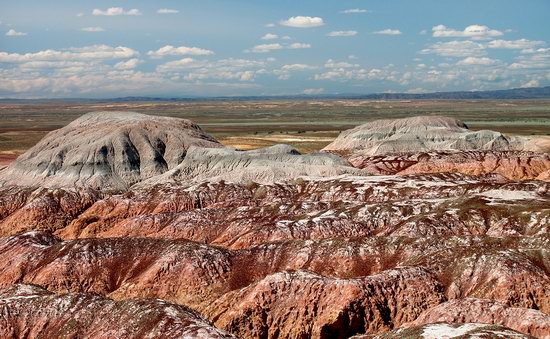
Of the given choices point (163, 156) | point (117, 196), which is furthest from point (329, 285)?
point (163, 156)

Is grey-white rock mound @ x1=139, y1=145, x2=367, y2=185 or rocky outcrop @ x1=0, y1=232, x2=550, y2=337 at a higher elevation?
grey-white rock mound @ x1=139, y1=145, x2=367, y2=185

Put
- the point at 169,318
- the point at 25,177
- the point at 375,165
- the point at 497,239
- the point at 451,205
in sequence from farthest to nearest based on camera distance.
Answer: the point at 375,165, the point at 25,177, the point at 451,205, the point at 497,239, the point at 169,318

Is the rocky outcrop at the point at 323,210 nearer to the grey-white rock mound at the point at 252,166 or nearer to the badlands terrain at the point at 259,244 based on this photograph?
the badlands terrain at the point at 259,244

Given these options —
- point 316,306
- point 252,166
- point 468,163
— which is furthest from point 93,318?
point 468,163

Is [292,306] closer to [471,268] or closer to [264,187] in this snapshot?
[471,268]

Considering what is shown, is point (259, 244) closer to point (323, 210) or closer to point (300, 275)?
point (323, 210)

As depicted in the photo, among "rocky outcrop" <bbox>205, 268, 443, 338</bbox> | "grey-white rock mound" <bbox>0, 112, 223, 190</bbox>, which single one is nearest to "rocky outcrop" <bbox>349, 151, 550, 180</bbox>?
"grey-white rock mound" <bbox>0, 112, 223, 190</bbox>

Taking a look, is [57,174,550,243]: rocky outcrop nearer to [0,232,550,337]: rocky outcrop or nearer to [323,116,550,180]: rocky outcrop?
[0,232,550,337]: rocky outcrop
